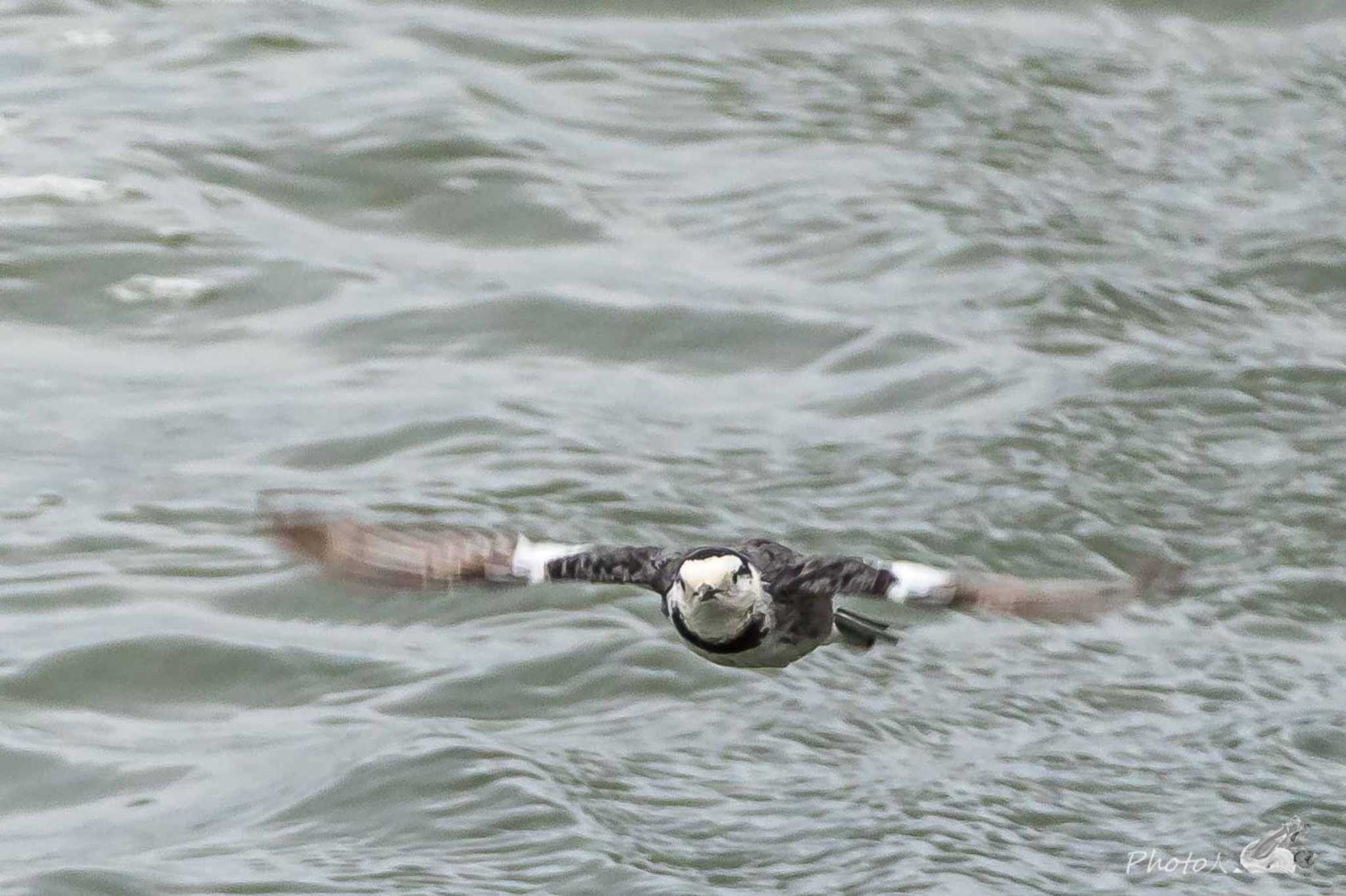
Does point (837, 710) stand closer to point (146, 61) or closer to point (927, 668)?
point (927, 668)

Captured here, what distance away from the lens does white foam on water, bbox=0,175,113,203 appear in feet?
36.7

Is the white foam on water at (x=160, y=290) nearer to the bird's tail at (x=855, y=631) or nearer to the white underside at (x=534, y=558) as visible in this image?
the white underside at (x=534, y=558)

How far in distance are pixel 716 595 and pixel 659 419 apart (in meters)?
3.87

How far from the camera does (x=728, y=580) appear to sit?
621 cm

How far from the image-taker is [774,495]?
9344 millimetres

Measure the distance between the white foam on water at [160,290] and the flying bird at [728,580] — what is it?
391cm

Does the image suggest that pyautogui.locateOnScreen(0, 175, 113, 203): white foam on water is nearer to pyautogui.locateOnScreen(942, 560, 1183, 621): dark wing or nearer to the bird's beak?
the bird's beak

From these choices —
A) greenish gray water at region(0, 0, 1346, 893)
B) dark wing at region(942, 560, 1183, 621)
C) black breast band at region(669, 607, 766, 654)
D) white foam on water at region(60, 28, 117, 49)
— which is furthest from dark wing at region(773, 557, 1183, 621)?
white foam on water at region(60, 28, 117, 49)

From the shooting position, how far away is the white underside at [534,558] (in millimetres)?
6539

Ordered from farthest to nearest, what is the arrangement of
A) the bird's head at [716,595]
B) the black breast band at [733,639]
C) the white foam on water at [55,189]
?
the white foam on water at [55,189] → the black breast band at [733,639] → the bird's head at [716,595]

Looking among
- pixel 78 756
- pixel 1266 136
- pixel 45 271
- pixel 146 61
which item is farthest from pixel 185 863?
pixel 1266 136

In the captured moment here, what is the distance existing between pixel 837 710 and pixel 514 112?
4.98 meters

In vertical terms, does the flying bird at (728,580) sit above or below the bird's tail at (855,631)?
above

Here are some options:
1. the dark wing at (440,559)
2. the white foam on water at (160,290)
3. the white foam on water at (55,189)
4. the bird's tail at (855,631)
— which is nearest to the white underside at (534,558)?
the dark wing at (440,559)
